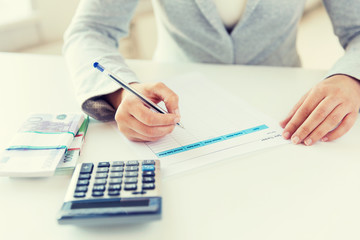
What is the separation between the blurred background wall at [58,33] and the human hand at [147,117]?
0.94 meters

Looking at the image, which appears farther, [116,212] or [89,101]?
[89,101]

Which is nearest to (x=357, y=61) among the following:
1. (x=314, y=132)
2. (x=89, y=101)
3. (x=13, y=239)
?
(x=314, y=132)

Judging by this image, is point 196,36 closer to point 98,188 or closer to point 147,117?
point 147,117

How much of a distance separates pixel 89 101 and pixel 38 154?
14 centimetres

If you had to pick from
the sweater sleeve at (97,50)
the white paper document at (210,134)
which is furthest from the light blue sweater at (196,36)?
the white paper document at (210,134)

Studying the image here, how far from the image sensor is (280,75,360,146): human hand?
21.2 inches

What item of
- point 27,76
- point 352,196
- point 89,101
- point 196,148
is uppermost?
point 27,76

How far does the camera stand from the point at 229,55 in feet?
2.76

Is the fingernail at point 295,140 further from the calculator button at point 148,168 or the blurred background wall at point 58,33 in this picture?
the blurred background wall at point 58,33

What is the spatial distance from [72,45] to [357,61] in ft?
1.79

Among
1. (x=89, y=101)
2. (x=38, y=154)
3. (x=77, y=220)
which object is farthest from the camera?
(x=89, y=101)

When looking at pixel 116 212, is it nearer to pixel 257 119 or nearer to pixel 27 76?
pixel 257 119

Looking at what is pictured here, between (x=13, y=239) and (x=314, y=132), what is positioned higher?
(x=314, y=132)

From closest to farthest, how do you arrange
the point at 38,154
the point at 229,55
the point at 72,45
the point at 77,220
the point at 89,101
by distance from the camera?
the point at 77,220 → the point at 38,154 → the point at 89,101 → the point at 72,45 → the point at 229,55
